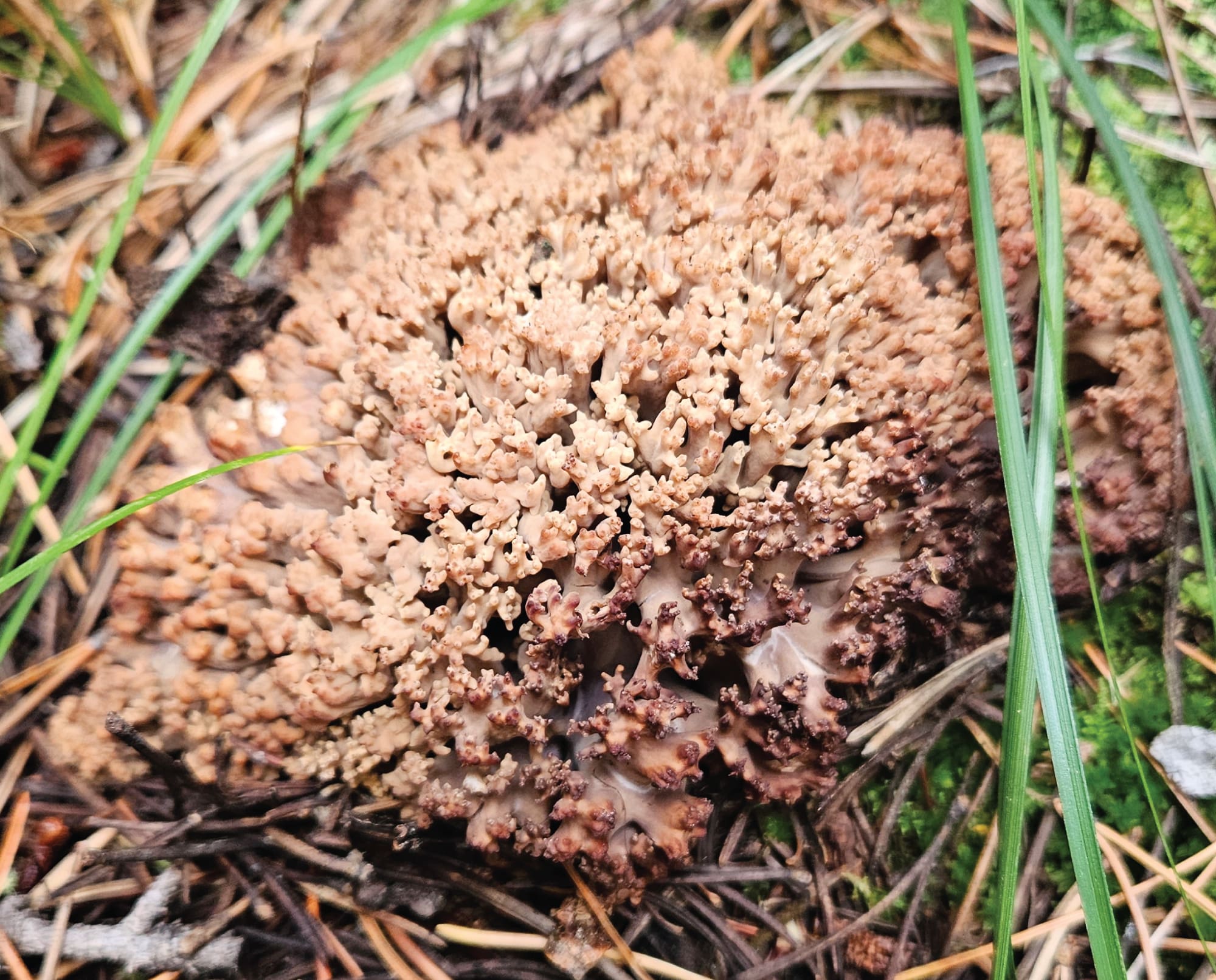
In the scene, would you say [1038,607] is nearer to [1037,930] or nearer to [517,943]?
[1037,930]

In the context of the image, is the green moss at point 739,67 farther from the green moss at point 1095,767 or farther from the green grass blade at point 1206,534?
the green moss at point 1095,767

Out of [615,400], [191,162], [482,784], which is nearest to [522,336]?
[615,400]

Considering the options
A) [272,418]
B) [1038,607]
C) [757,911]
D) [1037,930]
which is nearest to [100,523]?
[272,418]

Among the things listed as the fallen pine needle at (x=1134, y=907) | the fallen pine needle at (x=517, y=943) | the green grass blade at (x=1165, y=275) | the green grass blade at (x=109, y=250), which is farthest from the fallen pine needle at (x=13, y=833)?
the green grass blade at (x=1165, y=275)

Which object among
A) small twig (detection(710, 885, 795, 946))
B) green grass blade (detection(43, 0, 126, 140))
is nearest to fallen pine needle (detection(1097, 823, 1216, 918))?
small twig (detection(710, 885, 795, 946))

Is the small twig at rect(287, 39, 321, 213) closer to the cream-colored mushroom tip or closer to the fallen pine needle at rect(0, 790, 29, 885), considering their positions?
the cream-colored mushroom tip
